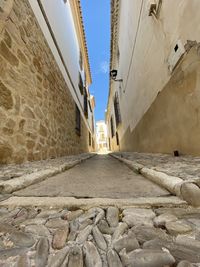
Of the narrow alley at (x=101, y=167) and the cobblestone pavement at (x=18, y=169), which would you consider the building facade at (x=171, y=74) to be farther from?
the cobblestone pavement at (x=18, y=169)

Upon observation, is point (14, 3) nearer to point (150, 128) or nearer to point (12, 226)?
point (12, 226)

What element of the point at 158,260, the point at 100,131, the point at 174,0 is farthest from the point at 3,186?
the point at 100,131

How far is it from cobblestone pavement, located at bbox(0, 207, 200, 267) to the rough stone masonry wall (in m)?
1.57

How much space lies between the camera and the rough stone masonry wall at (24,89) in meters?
2.05

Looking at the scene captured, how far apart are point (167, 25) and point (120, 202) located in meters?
3.04

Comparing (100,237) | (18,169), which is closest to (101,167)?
(18,169)

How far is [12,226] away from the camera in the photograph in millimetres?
664

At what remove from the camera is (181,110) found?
2.34 m

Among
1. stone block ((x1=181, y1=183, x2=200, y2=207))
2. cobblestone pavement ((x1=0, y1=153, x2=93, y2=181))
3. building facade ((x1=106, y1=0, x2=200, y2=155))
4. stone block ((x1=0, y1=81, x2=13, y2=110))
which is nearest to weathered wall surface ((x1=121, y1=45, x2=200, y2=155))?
building facade ((x1=106, y1=0, x2=200, y2=155))

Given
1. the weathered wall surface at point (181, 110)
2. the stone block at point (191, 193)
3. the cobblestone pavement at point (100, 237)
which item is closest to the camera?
the cobblestone pavement at point (100, 237)

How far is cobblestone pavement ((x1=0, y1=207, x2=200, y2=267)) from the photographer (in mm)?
467

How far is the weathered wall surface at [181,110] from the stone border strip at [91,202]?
58.8 inches

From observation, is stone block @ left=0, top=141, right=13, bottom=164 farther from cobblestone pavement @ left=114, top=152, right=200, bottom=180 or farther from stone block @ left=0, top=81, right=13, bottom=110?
cobblestone pavement @ left=114, top=152, right=200, bottom=180

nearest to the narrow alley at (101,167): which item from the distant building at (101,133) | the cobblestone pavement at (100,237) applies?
the cobblestone pavement at (100,237)
